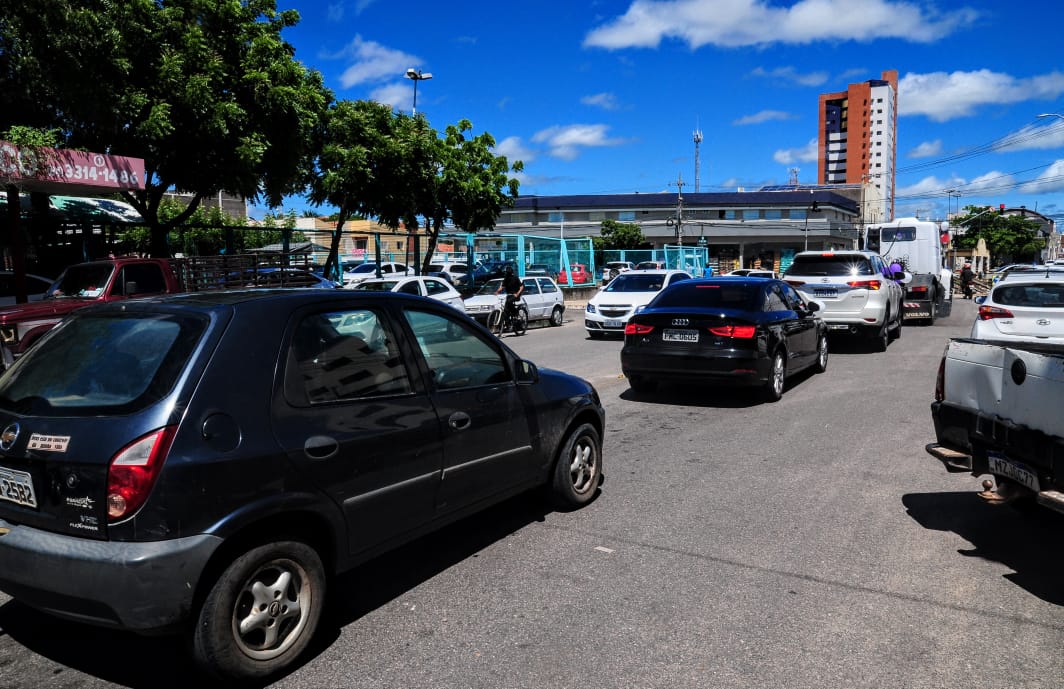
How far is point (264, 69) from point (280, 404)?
1570 cm

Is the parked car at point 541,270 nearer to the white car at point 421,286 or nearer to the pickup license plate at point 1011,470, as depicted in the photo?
the white car at point 421,286

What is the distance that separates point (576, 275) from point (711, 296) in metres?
25.6

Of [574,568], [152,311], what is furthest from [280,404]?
[574,568]

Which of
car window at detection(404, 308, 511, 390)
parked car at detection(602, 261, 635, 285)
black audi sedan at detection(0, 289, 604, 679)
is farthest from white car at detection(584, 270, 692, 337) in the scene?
parked car at detection(602, 261, 635, 285)

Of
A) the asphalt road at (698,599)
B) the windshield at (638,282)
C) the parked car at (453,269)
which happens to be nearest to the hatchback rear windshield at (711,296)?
the asphalt road at (698,599)

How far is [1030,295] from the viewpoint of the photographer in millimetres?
10570

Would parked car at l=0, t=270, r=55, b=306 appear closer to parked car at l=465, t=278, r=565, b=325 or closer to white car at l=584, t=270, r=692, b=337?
parked car at l=465, t=278, r=565, b=325

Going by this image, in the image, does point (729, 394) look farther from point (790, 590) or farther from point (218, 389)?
point (218, 389)

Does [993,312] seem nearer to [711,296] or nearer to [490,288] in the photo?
[711,296]

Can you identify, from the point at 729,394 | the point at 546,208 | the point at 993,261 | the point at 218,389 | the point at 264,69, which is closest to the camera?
the point at 218,389

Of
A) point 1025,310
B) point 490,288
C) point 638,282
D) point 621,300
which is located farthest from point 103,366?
point 490,288

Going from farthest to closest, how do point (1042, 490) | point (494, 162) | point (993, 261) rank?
point (993, 261), point (494, 162), point (1042, 490)

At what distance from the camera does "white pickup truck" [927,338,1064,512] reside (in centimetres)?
421

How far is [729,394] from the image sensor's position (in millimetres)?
10812
